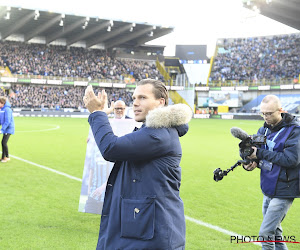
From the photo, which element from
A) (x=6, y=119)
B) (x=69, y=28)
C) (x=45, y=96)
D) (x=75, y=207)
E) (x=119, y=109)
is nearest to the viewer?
(x=75, y=207)

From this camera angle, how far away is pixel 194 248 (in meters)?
5.28

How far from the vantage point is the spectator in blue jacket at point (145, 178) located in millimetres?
2443

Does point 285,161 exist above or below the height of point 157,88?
below

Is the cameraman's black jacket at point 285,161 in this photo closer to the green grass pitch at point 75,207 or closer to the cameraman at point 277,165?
the cameraman at point 277,165

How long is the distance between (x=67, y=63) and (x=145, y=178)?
200ft

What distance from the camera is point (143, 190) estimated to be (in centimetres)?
247

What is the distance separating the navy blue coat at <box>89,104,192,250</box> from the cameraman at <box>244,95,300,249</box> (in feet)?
5.24

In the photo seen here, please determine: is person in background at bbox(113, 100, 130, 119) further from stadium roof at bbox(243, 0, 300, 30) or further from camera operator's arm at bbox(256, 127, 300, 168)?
stadium roof at bbox(243, 0, 300, 30)

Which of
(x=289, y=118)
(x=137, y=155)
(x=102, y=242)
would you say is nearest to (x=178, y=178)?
(x=137, y=155)

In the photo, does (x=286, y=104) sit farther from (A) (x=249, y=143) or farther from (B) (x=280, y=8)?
(A) (x=249, y=143)

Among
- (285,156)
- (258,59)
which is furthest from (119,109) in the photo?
(258,59)

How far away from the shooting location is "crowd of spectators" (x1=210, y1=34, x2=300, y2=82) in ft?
198

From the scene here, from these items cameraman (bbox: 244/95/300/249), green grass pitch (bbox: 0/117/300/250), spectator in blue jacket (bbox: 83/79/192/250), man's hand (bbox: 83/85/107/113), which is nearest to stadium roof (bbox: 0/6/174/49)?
green grass pitch (bbox: 0/117/300/250)

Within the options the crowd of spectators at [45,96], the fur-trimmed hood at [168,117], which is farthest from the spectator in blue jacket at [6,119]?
the crowd of spectators at [45,96]
